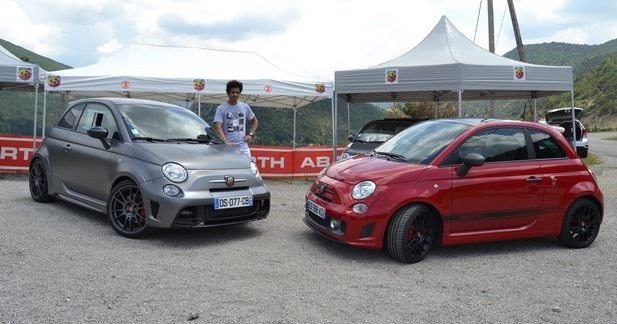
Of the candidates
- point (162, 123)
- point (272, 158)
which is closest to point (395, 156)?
point (162, 123)

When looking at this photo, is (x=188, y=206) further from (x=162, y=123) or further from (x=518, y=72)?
(x=518, y=72)

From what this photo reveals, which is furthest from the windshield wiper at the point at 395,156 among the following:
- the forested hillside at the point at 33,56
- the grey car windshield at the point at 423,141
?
the forested hillside at the point at 33,56

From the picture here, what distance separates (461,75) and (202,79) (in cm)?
598

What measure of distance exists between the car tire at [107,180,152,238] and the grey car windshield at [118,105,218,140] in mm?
685

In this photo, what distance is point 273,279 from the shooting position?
429cm

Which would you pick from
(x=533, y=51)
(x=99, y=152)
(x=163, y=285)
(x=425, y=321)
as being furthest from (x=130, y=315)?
(x=533, y=51)

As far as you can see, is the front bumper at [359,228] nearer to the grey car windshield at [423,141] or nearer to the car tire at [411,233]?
the car tire at [411,233]

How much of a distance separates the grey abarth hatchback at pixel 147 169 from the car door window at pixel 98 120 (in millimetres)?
13

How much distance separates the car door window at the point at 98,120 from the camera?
19.6 feet

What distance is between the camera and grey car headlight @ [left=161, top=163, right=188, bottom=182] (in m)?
5.18

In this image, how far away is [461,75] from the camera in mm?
10570

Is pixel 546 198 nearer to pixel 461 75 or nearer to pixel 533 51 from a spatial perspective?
pixel 461 75

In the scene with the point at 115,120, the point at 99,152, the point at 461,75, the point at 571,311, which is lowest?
the point at 571,311

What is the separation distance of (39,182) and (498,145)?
6.17 metres
